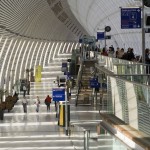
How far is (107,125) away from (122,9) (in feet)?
45.3

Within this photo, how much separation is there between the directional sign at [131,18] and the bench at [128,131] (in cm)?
1276

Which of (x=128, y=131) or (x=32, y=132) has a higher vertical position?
(x=128, y=131)

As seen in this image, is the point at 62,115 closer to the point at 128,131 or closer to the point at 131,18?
the point at 131,18

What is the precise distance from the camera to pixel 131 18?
24219mm

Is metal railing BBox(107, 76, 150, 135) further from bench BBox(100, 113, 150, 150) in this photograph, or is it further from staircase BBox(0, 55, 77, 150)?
staircase BBox(0, 55, 77, 150)

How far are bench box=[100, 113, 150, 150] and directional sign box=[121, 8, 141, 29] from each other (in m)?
12.8

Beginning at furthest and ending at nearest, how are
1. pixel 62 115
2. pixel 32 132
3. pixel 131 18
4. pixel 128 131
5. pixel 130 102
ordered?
pixel 62 115
pixel 32 132
pixel 131 18
pixel 130 102
pixel 128 131

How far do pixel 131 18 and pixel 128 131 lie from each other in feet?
50.5

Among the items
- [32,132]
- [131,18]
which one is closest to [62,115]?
[32,132]

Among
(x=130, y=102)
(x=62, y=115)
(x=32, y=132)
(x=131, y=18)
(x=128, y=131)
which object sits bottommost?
(x=32, y=132)

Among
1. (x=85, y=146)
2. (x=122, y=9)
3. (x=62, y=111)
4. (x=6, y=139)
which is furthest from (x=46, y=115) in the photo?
(x=85, y=146)

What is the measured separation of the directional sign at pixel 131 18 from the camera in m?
23.9

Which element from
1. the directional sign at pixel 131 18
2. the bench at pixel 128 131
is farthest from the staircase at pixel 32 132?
the bench at pixel 128 131

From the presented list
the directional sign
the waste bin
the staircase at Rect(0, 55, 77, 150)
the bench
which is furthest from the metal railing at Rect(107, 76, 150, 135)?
the waste bin
